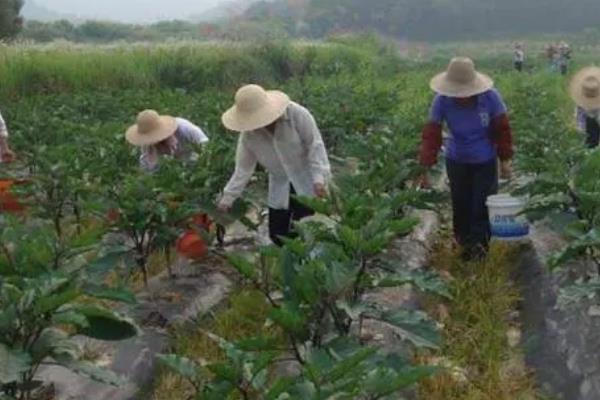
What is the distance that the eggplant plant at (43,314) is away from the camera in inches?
120

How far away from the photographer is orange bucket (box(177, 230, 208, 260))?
589 centimetres

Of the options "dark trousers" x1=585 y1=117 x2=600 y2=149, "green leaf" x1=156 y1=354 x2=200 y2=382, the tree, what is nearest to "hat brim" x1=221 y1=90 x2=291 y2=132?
"green leaf" x1=156 y1=354 x2=200 y2=382

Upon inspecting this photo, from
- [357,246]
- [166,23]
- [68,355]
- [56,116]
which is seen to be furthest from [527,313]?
[166,23]

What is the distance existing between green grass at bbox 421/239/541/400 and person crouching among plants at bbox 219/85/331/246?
1.02m

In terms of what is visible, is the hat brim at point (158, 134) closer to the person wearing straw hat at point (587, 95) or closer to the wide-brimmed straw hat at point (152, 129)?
the wide-brimmed straw hat at point (152, 129)

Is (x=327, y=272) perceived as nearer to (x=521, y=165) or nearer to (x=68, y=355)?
(x=68, y=355)

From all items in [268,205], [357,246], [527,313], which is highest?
[357,246]

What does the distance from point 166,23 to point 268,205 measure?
68.0 meters

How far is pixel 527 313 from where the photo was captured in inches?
217

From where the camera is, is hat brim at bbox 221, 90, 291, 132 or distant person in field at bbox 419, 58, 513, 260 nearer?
hat brim at bbox 221, 90, 291, 132

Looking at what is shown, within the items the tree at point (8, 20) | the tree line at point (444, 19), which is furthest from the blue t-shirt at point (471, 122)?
the tree line at point (444, 19)

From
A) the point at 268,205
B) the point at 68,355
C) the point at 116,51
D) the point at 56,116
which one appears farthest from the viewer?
the point at 116,51

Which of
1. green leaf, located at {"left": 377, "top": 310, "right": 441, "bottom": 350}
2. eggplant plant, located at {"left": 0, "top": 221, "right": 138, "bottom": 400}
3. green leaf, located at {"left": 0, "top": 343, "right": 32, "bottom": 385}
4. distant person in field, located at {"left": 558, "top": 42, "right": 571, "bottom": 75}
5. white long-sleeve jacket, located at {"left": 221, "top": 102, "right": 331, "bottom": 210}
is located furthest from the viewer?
distant person in field, located at {"left": 558, "top": 42, "right": 571, "bottom": 75}

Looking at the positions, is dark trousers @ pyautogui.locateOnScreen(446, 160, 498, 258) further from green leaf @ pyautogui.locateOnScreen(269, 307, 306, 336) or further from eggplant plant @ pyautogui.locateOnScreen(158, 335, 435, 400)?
eggplant plant @ pyautogui.locateOnScreen(158, 335, 435, 400)
